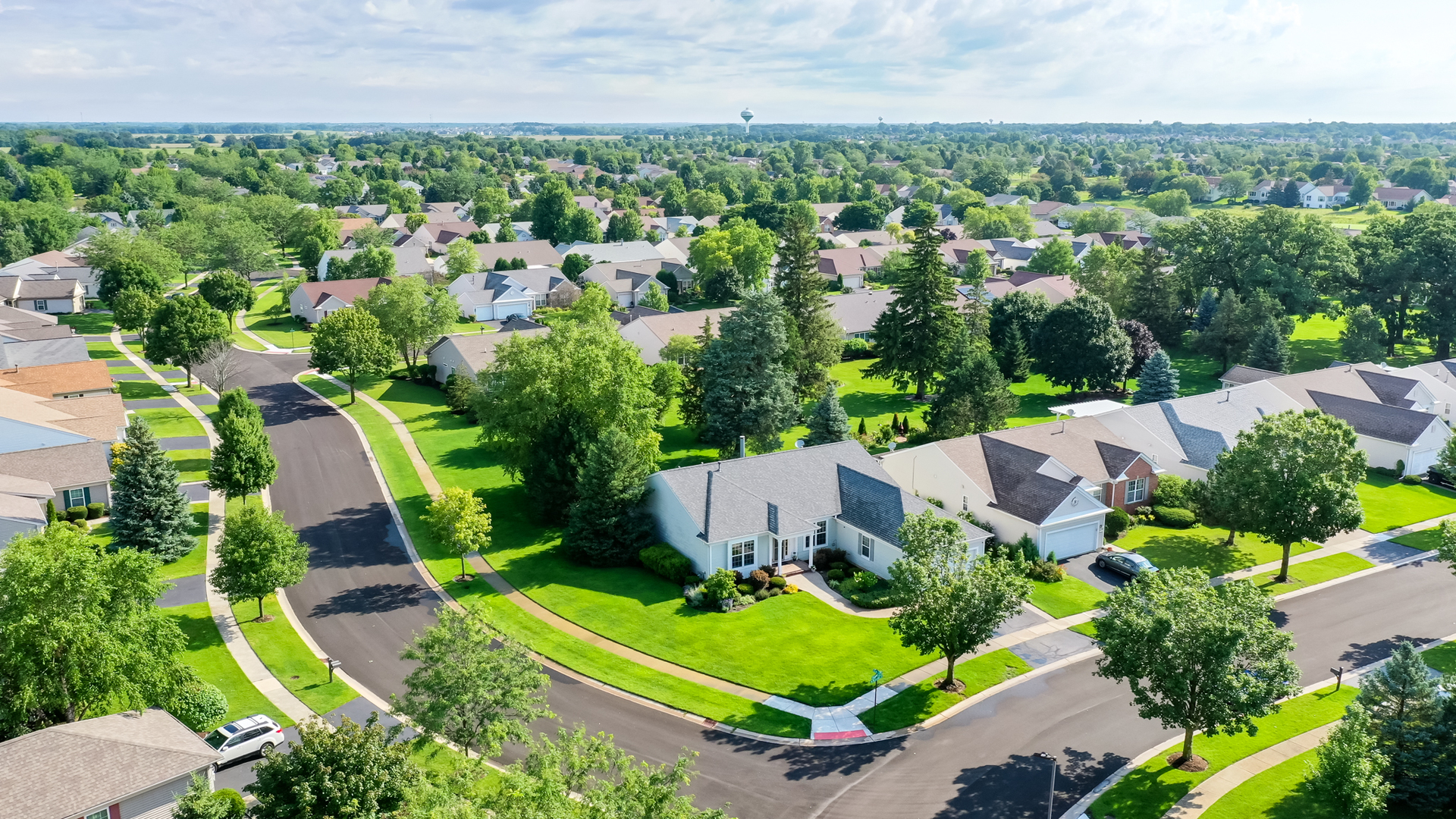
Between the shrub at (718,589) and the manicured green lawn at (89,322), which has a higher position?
the manicured green lawn at (89,322)

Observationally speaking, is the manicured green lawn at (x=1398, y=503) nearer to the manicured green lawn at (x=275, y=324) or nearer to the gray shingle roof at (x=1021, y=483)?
the gray shingle roof at (x=1021, y=483)

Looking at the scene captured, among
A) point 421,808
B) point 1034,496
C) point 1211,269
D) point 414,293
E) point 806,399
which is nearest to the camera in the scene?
point 421,808

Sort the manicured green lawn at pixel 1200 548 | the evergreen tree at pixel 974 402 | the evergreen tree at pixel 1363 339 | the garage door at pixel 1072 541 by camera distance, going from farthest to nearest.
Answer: the evergreen tree at pixel 1363 339
the evergreen tree at pixel 974 402
the garage door at pixel 1072 541
the manicured green lawn at pixel 1200 548

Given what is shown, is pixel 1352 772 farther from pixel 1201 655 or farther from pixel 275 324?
pixel 275 324

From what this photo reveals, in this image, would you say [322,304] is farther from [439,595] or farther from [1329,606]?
[1329,606]

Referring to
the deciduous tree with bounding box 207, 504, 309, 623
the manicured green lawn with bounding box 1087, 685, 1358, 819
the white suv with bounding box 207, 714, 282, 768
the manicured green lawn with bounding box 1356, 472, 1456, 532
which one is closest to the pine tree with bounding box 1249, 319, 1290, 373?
the manicured green lawn with bounding box 1356, 472, 1456, 532

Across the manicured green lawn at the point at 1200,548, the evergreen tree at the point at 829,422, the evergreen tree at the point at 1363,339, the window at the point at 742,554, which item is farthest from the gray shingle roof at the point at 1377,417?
the window at the point at 742,554

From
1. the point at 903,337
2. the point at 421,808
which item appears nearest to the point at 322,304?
the point at 903,337
